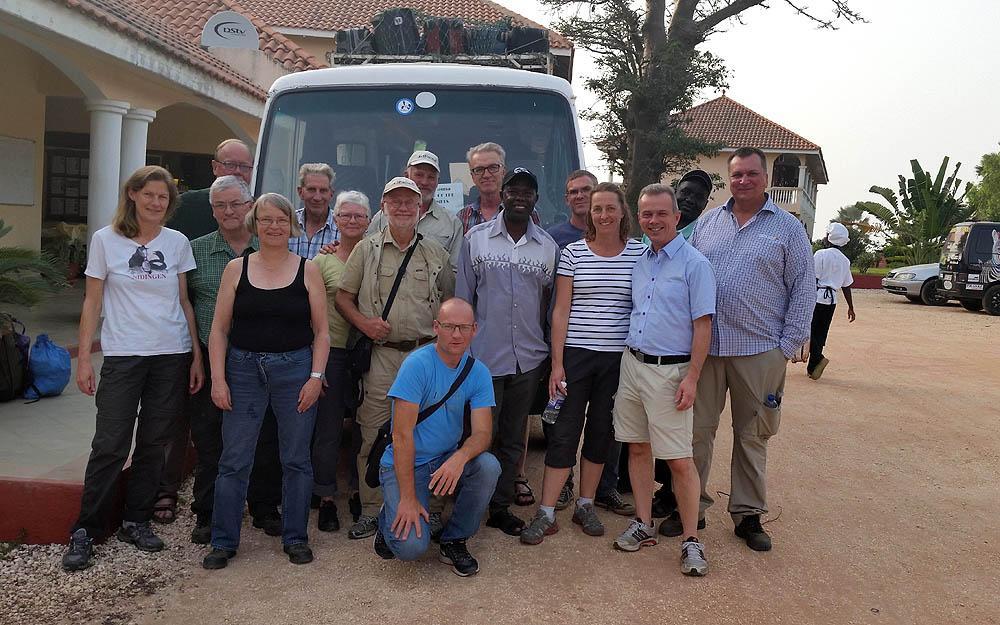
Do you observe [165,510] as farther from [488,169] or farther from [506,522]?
[488,169]

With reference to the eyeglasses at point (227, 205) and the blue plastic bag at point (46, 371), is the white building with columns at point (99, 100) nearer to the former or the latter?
the blue plastic bag at point (46, 371)

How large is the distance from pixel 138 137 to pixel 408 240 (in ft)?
27.0

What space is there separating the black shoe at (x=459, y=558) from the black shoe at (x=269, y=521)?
876 millimetres

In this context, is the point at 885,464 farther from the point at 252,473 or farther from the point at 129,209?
the point at 129,209

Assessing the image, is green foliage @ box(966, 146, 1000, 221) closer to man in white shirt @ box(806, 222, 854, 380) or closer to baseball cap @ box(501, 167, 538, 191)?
man in white shirt @ box(806, 222, 854, 380)

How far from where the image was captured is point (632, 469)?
14.4 feet

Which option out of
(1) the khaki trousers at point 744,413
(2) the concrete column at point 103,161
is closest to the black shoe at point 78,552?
(1) the khaki trousers at point 744,413

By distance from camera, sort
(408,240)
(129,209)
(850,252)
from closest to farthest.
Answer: (129,209), (408,240), (850,252)

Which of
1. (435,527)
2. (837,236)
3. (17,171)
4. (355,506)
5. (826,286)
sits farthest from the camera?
(17,171)

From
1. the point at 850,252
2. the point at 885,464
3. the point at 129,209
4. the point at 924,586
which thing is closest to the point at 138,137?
the point at 129,209

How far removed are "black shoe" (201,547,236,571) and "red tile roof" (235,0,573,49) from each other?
20.8m

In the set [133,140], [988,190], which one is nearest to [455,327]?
[133,140]

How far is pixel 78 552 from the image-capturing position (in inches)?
148

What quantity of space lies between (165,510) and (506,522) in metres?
1.75
